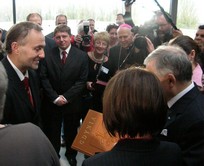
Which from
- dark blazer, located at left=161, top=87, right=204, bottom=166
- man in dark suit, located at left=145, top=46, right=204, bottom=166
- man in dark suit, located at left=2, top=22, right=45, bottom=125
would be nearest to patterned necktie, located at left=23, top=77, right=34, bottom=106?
man in dark suit, located at left=2, top=22, right=45, bottom=125

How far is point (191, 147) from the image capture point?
113 centimetres

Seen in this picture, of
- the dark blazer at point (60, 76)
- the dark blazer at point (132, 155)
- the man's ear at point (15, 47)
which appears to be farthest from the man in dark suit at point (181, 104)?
the dark blazer at point (60, 76)

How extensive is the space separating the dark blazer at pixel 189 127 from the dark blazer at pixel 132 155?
212 millimetres

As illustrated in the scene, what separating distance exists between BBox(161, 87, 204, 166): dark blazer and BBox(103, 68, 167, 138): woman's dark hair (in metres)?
0.28

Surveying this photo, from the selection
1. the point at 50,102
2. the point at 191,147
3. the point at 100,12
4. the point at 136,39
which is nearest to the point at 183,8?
the point at 100,12

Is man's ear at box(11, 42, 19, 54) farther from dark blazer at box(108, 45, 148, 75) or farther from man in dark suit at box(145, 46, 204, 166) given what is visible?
dark blazer at box(108, 45, 148, 75)

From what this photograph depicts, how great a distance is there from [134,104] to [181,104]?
1.51ft

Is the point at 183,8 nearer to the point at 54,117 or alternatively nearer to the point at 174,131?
the point at 54,117

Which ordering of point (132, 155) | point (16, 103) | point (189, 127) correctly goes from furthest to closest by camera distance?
point (16, 103) < point (189, 127) < point (132, 155)

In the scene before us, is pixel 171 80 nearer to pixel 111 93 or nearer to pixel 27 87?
pixel 111 93

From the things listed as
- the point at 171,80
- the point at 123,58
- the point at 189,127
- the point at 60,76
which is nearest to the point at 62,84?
the point at 60,76

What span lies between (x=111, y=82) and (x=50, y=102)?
209 cm

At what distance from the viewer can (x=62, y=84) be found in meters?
2.88

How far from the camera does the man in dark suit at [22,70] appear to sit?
1.76 meters
